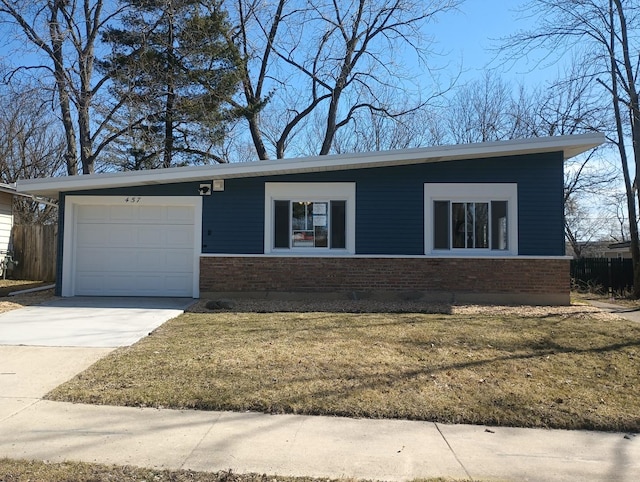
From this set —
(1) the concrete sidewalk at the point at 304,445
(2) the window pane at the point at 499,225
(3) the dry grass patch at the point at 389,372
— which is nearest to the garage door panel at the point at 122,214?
(3) the dry grass patch at the point at 389,372

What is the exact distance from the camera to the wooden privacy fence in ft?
58.4

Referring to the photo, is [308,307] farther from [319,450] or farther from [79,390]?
[319,450]

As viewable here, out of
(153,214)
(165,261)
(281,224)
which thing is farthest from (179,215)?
(281,224)

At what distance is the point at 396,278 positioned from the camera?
38.3ft

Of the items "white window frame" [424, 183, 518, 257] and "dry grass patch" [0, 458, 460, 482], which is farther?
"white window frame" [424, 183, 518, 257]

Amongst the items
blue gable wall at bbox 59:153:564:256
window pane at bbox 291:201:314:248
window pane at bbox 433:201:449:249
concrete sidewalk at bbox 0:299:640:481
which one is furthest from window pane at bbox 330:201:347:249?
concrete sidewalk at bbox 0:299:640:481

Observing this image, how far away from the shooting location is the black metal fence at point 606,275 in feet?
57.9

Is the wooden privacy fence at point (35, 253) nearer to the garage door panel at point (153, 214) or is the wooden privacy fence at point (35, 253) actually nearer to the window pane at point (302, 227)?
the garage door panel at point (153, 214)

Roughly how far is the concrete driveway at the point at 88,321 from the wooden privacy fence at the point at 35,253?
7306 millimetres

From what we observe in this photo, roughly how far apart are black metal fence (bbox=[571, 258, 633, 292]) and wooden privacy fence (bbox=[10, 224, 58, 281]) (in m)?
19.2

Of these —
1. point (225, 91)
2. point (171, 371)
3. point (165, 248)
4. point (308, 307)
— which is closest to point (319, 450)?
point (171, 371)

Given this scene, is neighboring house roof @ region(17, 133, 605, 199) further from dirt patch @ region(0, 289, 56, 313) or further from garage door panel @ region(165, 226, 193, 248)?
dirt patch @ region(0, 289, 56, 313)

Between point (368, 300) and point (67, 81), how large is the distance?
13.7 m

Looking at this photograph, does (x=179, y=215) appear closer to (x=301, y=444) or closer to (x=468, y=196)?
(x=468, y=196)
